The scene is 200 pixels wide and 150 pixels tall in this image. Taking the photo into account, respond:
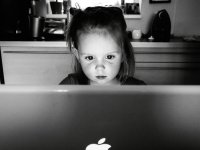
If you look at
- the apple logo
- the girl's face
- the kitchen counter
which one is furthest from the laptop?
the kitchen counter

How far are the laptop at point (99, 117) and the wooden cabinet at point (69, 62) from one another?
162cm

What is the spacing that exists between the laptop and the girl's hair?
0.60 meters

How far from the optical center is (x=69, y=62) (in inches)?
83.7

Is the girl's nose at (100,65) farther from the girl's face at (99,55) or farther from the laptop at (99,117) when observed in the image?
the laptop at (99,117)

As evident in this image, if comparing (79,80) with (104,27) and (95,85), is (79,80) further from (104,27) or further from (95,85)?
(95,85)

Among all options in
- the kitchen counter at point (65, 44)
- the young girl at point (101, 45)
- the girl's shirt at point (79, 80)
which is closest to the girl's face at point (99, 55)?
the young girl at point (101, 45)

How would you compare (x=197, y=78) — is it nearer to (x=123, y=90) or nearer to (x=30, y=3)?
(x=30, y=3)

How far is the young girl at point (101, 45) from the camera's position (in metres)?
0.89

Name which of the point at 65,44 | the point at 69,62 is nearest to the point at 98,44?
the point at 65,44

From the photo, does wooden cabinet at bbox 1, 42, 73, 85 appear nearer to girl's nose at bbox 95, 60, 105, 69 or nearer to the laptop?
girl's nose at bbox 95, 60, 105, 69

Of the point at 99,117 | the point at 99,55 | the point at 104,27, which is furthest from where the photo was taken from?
the point at 104,27

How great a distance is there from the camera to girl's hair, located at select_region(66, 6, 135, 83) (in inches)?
38.6

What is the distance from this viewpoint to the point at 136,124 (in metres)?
0.40

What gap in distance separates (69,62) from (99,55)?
1298 millimetres
